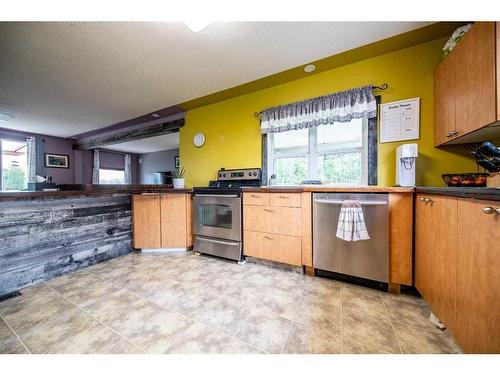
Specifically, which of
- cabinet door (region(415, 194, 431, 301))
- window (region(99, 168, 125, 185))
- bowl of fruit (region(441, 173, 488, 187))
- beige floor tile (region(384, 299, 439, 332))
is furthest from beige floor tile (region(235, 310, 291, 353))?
window (region(99, 168, 125, 185))

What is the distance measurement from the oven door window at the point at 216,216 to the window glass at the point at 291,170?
2.86ft

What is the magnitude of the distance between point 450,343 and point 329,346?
Answer: 0.68m

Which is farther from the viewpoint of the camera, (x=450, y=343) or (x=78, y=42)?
(x=78, y=42)

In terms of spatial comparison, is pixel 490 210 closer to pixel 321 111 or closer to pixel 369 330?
pixel 369 330

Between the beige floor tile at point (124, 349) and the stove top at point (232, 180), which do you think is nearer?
the beige floor tile at point (124, 349)

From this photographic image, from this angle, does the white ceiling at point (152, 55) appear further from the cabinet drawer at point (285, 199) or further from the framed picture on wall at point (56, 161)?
the framed picture on wall at point (56, 161)

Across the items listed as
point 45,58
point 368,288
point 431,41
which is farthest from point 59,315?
point 431,41

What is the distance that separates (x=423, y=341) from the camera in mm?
1061

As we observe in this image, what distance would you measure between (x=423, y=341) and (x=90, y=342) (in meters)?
1.92

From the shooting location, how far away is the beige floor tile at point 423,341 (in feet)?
3.28

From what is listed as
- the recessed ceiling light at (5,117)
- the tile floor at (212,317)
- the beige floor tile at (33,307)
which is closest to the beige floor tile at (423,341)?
the tile floor at (212,317)

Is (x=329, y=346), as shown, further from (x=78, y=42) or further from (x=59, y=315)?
(x=78, y=42)
